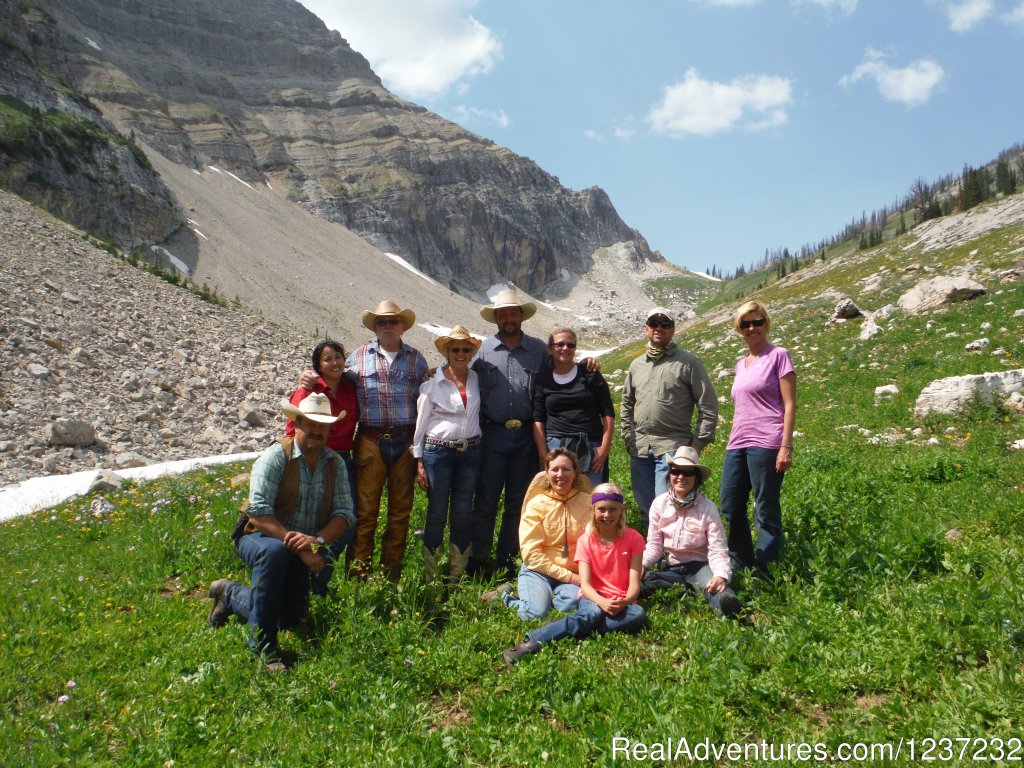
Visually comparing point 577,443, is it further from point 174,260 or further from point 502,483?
point 174,260

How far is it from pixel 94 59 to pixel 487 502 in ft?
423

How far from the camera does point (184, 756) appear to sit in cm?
361

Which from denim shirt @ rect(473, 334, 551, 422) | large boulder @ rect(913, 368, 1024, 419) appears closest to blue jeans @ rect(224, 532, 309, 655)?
denim shirt @ rect(473, 334, 551, 422)

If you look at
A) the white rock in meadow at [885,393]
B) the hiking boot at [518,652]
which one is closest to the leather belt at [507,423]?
the hiking boot at [518,652]

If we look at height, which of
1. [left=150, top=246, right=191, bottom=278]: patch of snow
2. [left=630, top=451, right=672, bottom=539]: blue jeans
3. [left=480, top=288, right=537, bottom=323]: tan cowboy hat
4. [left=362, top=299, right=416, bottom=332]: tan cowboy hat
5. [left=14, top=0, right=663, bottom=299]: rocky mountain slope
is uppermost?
[left=14, top=0, right=663, bottom=299]: rocky mountain slope

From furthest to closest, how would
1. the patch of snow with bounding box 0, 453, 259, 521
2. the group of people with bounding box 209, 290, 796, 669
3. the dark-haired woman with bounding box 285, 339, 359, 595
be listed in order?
the patch of snow with bounding box 0, 453, 259, 521, the dark-haired woman with bounding box 285, 339, 359, 595, the group of people with bounding box 209, 290, 796, 669

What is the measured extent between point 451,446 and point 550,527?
50.2 inches

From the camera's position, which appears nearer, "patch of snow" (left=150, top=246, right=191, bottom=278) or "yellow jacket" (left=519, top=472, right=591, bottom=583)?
"yellow jacket" (left=519, top=472, right=591, bottom=583)

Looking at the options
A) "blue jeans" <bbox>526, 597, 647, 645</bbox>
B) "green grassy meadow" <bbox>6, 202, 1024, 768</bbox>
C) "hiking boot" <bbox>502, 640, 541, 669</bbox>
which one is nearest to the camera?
"green grassy meadow" <bbox>6, 202, 1024, 768</bbox>

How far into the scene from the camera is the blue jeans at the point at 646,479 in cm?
604

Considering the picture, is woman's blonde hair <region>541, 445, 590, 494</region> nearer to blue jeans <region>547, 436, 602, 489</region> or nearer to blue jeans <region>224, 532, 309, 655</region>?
blue jeans <region>547, 436, 602, 489</region>

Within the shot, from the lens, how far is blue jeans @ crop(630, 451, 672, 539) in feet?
19.8

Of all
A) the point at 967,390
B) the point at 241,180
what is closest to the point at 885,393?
the point at 967,390

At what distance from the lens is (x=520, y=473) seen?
250 inches
